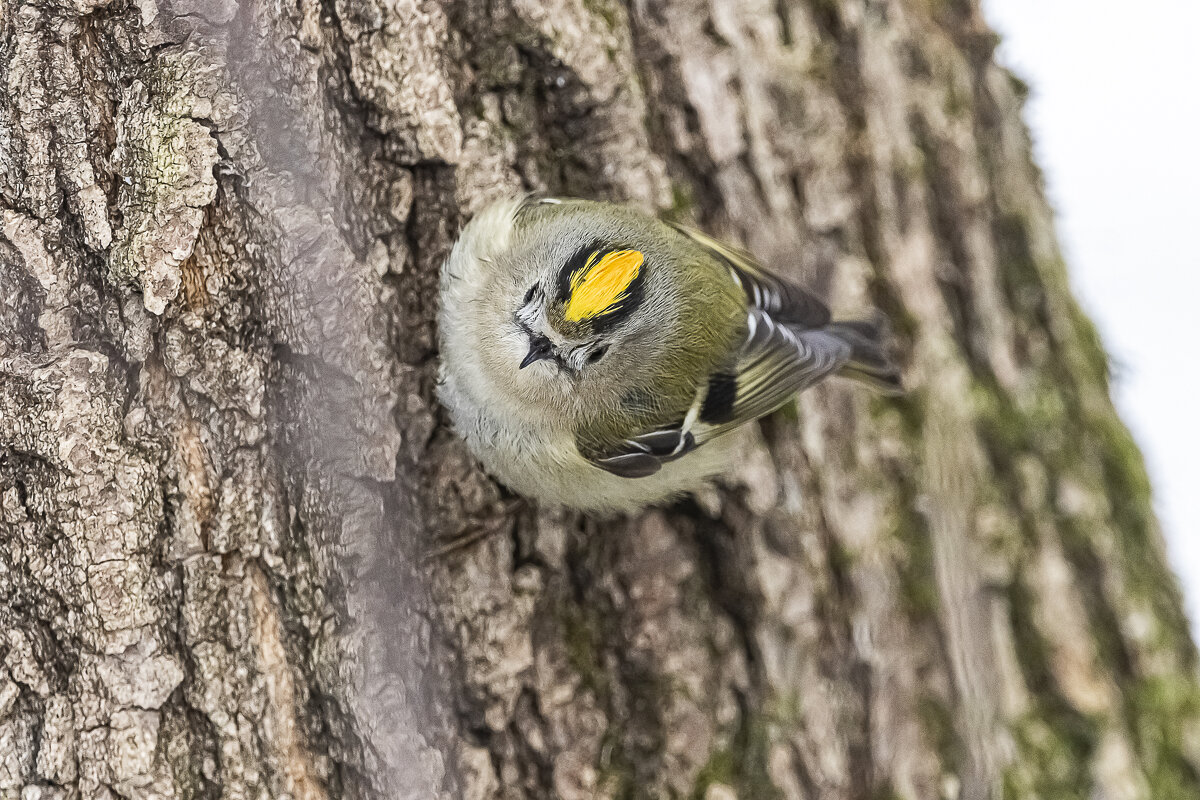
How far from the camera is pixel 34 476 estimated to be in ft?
5.28

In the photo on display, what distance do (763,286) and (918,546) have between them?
0.74 meters

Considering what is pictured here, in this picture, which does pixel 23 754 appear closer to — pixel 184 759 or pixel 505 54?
pixel 184 759

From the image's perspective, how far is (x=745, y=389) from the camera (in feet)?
7.25

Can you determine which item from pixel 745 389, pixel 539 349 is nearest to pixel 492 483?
pixel 539 349

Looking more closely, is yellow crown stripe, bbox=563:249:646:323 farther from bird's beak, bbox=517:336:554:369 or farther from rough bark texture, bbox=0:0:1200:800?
rough bark texture, bbox=0:0:1200:800

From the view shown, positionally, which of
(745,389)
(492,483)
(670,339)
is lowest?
(492,483)

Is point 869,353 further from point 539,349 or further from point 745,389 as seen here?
point 539,349

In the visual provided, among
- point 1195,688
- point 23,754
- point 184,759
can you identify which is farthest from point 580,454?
point 1195,688

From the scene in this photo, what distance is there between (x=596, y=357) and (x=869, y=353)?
704 millimetres

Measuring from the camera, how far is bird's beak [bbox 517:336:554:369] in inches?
77.6

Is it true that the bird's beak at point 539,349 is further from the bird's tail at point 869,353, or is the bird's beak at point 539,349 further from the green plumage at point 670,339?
the bird's tail at point 869,353

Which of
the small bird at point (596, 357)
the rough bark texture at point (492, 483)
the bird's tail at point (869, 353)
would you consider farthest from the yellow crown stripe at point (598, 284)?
the bird's tail at point (869, 353)

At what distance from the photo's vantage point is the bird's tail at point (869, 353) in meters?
2.36

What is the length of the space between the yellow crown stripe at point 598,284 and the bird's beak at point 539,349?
0.23ft
